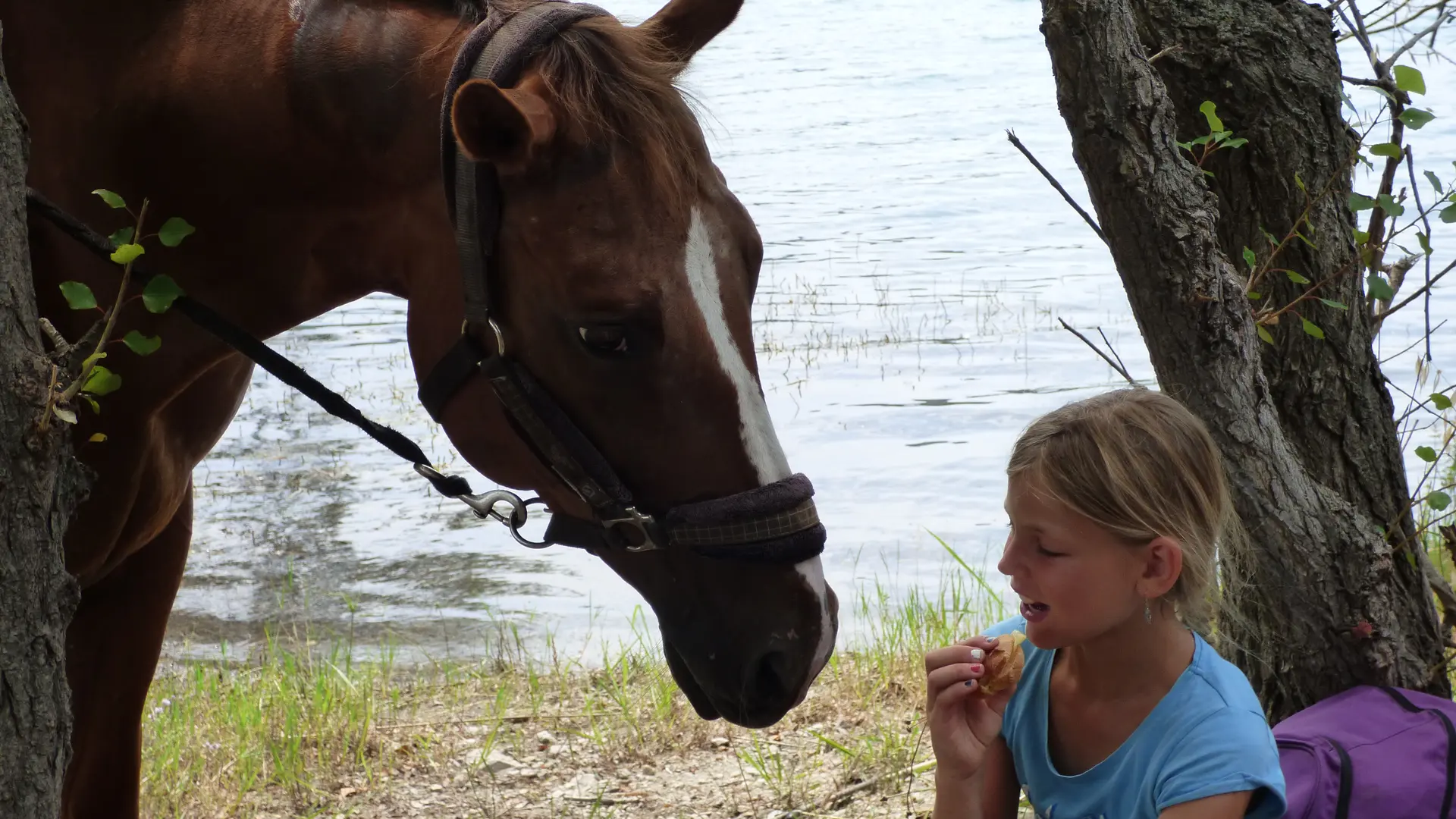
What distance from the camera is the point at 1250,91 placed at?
7.68 ft

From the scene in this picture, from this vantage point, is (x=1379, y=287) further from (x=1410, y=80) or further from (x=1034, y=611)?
(x=1034, y=611)

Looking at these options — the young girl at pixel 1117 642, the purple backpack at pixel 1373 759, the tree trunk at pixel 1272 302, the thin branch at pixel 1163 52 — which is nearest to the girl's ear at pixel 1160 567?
the young girl at pixel 1117 642

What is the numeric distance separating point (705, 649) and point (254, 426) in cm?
623

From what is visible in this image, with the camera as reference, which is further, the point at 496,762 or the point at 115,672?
the point at 496,762

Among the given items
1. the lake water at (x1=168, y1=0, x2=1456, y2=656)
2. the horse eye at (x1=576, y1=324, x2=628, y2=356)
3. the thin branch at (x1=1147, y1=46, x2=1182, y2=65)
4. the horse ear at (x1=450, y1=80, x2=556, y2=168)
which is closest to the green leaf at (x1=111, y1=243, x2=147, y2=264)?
the horse ear at (x1=450, y1=80, x2=556, y2=168)

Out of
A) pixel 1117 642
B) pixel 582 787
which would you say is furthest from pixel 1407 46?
pixel 582 787

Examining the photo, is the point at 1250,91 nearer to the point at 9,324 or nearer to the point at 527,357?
the point at 527,357

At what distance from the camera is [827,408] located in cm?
688

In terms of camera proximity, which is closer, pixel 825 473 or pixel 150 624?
pixel 150 624

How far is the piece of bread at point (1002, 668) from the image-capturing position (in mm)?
1687

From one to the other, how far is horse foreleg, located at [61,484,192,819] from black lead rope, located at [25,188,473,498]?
2.07ft

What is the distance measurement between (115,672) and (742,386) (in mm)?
1363

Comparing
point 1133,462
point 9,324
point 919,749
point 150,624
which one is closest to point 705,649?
point 1133,462

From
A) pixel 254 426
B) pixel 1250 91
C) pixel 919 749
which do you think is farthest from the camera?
pixel 254 426
